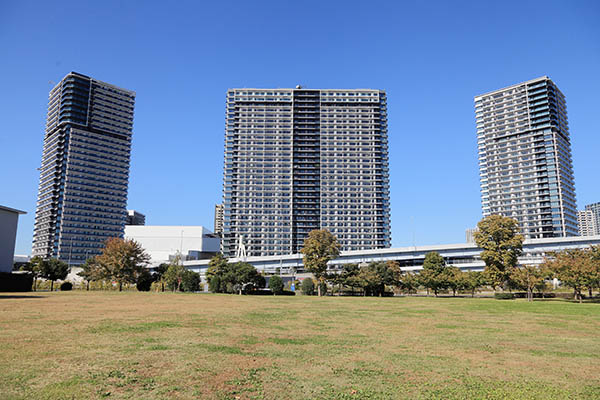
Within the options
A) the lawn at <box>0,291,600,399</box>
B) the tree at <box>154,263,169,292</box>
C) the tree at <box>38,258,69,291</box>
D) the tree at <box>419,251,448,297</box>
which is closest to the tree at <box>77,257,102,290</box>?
the tree at <box>38,258,69,291</box>

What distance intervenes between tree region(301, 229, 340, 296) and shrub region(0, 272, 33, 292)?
4744 cm

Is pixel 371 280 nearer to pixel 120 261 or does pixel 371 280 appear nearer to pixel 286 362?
pixel 120 261

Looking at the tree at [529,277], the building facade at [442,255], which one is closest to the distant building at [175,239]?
the building facade at [442,255]

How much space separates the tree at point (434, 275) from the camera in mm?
71875

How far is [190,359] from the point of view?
1383cm

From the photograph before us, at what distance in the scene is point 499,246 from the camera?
64688mm

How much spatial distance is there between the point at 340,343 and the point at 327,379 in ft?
20.9

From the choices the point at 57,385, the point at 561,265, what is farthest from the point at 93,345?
the point at 561,265

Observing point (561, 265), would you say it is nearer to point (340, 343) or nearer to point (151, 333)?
point (340, 343)

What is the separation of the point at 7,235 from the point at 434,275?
78.2 m

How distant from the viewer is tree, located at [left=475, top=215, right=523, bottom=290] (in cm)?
6359

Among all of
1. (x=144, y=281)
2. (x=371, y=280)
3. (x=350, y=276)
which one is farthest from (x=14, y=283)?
(x=371, y=280)

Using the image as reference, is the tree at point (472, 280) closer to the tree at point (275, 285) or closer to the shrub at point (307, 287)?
the shrub at point (307, 287)

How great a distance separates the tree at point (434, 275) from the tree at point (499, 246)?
347 inches
